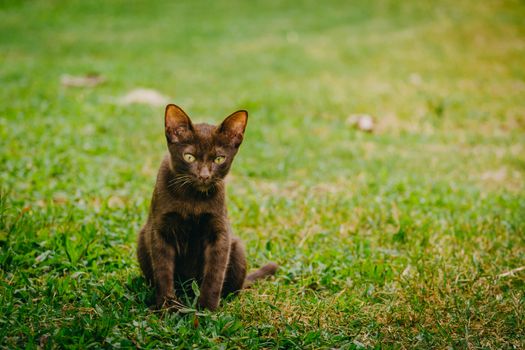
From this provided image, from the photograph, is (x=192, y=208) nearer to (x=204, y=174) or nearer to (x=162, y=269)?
(x=204, y=174)

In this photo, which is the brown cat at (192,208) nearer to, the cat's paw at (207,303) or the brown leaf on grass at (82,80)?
the cat's paw at (207,303)

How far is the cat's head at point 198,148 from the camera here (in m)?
3.50

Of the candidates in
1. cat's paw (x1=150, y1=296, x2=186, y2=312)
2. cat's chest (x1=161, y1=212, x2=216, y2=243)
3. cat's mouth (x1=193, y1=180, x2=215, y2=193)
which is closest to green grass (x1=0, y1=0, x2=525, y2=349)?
cat's paw (x1=150, y1=296, x2=186, y2=312)

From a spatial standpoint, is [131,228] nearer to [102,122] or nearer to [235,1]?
[102,122]

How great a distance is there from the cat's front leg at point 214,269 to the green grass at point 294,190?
0.18 metres

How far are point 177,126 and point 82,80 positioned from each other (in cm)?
906

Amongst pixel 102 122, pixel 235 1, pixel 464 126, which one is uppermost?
pixel 235 1

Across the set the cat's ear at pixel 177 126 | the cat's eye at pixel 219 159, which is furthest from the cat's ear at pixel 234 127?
the cat's ear at pixel 177 126

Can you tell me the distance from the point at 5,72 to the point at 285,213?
901 cm

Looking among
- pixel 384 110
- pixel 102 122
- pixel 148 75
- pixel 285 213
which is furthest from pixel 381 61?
pixel 285 213

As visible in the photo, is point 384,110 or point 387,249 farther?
point 384,110

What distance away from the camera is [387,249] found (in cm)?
491

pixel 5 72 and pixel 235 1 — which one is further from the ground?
pixel 235 1

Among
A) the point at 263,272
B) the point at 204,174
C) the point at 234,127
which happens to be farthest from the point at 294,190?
the point at 204,174
